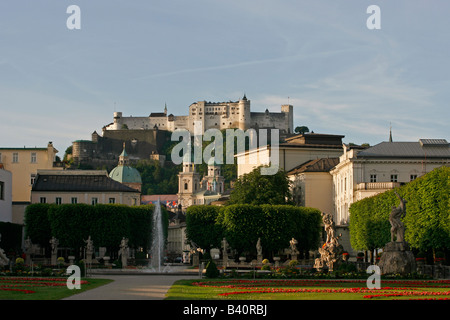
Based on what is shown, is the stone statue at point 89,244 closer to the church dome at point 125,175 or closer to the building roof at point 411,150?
the building roof at point 411,150

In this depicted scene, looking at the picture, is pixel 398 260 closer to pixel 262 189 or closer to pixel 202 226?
pixel 202 226

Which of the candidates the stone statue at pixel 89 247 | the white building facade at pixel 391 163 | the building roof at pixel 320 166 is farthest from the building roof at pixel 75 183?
the white building facade at pixel 391 163

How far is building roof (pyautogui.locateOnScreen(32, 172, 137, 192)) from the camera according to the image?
10431 cm

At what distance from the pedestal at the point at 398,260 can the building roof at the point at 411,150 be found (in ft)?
157

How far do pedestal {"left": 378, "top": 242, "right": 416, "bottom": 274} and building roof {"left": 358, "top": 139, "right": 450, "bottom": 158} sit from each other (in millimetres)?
47745

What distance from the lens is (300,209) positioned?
9519 centimetres

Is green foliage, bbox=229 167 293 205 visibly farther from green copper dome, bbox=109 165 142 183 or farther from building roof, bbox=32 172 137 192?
green copper dome, bbox=109 165 142 183

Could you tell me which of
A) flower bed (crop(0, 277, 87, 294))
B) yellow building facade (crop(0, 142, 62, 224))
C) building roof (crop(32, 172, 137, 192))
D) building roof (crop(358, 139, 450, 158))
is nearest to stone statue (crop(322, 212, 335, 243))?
flower bed (crop(0, 277, 87, 294))

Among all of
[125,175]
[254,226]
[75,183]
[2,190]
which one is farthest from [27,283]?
[125,175]

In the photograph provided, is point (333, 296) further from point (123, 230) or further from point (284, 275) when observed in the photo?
point (123, 230)

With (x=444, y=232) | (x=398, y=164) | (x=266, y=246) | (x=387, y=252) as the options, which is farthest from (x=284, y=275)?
(x=398, y=164)

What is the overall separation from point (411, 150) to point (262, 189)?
66.2ft
